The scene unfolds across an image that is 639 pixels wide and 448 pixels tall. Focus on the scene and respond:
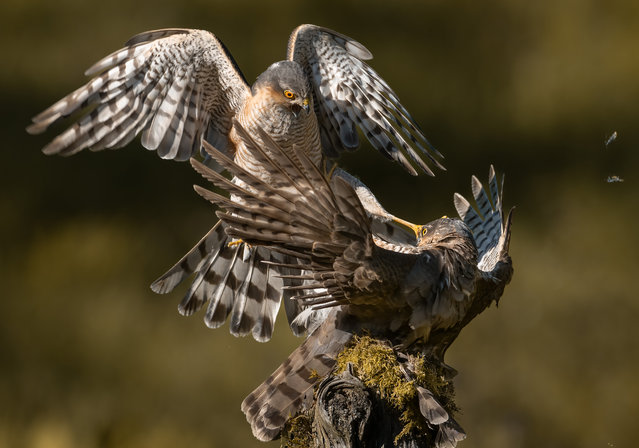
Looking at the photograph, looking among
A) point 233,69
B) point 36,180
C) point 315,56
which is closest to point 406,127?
point 315,56

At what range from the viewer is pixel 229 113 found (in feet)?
9.31

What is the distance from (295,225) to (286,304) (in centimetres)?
→ 110

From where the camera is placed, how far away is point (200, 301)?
2.78 meters

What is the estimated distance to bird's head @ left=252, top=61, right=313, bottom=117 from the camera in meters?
2.62

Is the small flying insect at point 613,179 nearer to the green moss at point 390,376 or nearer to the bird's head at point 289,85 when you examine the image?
the bird's head at point 289,85

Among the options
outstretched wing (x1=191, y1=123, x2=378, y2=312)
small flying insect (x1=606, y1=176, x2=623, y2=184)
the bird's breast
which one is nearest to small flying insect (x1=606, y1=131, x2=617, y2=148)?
small flying insect (x1=606, y1=176, x2=623, y2=184)

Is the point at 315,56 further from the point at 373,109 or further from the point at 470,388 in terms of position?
the point at 470,388

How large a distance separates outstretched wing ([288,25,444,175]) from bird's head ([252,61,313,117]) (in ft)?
0.43

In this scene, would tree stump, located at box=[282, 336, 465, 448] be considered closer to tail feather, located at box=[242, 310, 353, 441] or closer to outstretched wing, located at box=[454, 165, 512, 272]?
tail feather, located at box=[242, 310, 353, 441]

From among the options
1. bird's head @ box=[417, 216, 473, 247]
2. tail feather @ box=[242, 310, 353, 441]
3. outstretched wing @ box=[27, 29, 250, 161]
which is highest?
outstretched wing @ box=[27, 29, 250, 161]

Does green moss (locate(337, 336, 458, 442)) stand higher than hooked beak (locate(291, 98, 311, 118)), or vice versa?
hooked beak (locate(291, 98, 311, 118))

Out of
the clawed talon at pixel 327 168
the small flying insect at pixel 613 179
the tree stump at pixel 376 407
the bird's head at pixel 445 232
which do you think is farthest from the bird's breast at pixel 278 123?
the small flying insect at pixel 613 179

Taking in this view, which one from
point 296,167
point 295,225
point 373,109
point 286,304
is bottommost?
point 286,304

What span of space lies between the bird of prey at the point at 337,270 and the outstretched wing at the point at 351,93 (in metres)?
0.59
